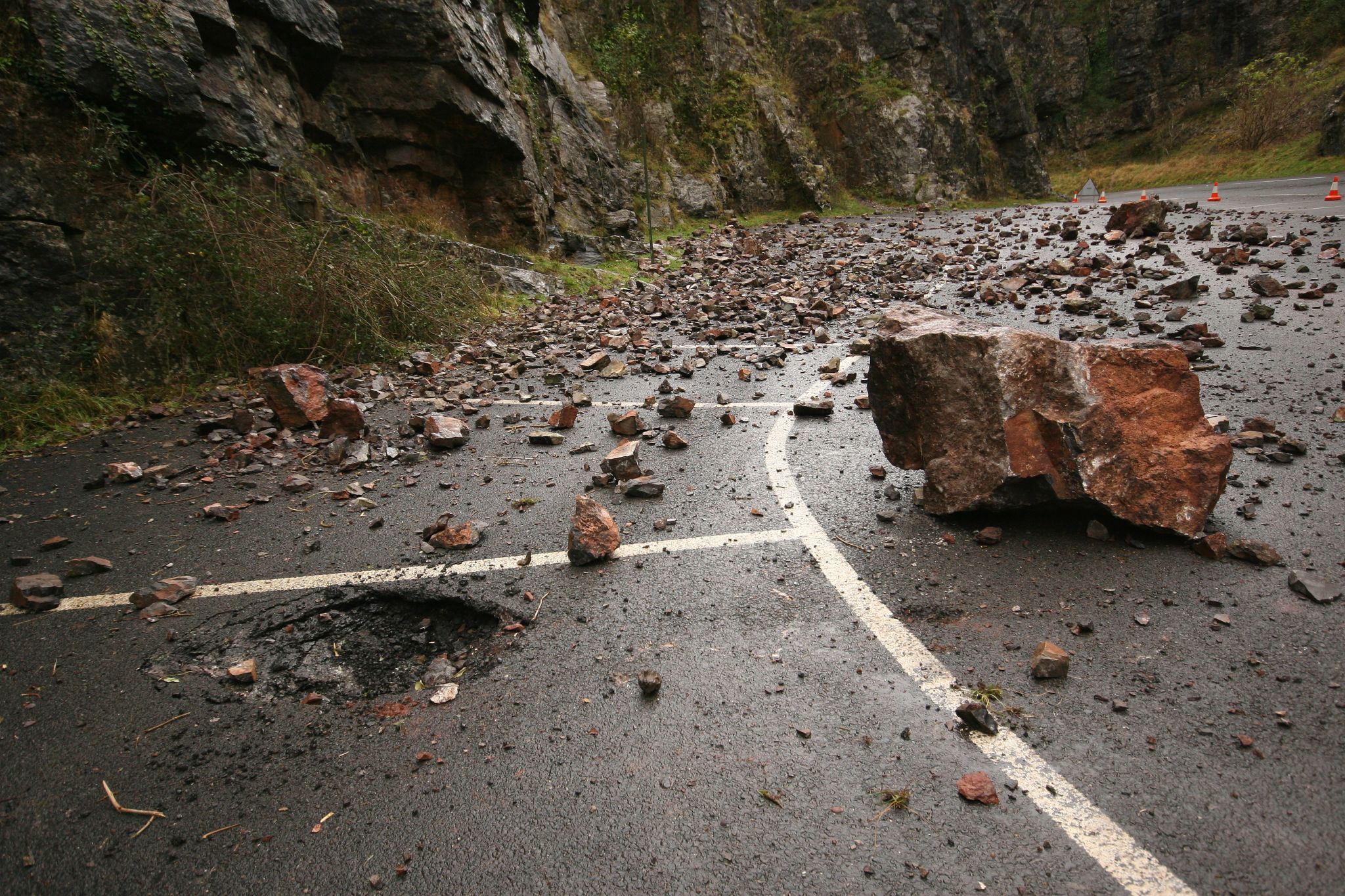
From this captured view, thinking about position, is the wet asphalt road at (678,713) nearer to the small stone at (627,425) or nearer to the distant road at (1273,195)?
the small stone at (627,425)

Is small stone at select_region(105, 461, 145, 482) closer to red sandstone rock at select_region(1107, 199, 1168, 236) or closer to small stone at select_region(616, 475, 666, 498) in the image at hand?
small stone at select_region(616, 475, 666, 498)

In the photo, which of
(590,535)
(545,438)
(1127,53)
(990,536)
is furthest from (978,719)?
(1127,53)

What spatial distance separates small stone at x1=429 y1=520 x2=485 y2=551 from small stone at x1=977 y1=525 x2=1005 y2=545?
2.85 meters

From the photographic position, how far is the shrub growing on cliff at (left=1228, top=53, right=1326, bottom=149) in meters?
28.3

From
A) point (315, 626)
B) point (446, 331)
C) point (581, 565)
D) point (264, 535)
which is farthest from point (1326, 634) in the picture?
point (446, 331)

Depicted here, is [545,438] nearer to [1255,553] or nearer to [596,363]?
[596,363]

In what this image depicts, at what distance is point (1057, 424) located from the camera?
3.39 metres

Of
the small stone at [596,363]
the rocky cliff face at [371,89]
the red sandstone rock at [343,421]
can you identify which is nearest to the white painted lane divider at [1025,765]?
the red sandstone rock at [343,421]

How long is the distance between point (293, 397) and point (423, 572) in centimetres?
313

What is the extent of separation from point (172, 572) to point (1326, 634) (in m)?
5.48

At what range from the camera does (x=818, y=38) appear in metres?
28.1

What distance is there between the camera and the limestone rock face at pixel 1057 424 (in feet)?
10.7

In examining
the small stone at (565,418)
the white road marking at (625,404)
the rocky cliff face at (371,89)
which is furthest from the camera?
the rocky cliff face at (371,89)

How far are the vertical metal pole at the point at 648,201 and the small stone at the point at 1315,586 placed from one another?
15061 mm
